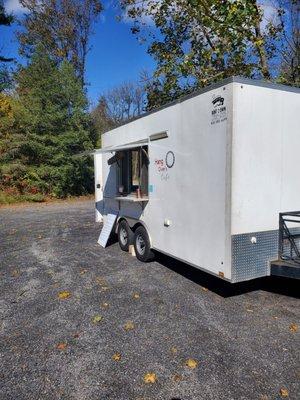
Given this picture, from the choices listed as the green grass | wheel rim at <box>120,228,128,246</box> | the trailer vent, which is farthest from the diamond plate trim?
the green grass

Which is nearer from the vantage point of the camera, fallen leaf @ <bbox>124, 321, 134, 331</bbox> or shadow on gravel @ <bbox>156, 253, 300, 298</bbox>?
fallen leaf @ <bbox>124, 321, 134, 331</bbox>

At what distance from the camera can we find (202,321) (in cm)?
451

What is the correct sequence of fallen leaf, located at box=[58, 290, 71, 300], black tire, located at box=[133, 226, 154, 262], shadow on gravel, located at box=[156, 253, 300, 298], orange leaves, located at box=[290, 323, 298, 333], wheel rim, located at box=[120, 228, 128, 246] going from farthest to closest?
1. wheel rim, located at box=[120, 228, 128, 246]
2. black tire, located at box=[133, 226, 154, 262]
3. shadow on gravel, located at box=[156, 253, 300, 298]
4. fallen leaf, located at box=[58, 290, 71, 300]
5. orange leaves, located at box=[290, 323, 298, 333]

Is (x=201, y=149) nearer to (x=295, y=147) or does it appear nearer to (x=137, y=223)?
(x=295, y=147)

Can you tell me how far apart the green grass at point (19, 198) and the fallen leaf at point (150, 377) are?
17.0 meters

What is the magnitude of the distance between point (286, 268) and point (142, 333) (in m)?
2.06

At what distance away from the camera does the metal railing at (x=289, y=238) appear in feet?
16.1

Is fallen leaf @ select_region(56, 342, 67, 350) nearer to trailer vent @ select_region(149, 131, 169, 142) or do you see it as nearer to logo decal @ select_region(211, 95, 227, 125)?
logo decal @ select_region(211, 95, 227, 125)

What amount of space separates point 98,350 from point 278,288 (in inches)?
126

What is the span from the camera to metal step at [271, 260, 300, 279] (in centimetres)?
457

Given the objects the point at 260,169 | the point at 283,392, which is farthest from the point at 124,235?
the point at 283,392

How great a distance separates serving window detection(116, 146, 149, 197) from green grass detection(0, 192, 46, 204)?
12.3 meters

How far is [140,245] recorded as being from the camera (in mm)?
7453

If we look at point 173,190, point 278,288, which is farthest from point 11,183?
point 278,288
